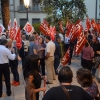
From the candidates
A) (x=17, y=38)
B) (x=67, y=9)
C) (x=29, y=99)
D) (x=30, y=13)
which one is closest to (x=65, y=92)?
(x=29, y=99)

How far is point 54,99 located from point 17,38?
17.8 feet

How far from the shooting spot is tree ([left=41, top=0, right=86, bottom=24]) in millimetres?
19172

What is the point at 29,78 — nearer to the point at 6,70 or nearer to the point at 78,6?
the point at 6,70

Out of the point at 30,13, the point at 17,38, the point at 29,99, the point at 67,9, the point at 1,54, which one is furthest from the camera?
the point at 30,13

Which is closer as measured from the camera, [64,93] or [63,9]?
[64,93]

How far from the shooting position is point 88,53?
718cm

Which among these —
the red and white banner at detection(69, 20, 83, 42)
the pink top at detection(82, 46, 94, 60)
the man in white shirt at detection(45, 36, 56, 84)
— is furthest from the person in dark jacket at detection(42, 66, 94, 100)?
the red and white banner at detection(69, 20, 83, 42)

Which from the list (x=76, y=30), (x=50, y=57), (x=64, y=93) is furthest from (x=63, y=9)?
(x=64, y=93)

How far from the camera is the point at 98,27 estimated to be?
39.7 feet

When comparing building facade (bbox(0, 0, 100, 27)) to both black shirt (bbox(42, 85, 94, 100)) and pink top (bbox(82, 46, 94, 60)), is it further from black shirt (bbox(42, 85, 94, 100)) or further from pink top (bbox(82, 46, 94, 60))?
black shirt (bbox(42, 85, 94, 100))

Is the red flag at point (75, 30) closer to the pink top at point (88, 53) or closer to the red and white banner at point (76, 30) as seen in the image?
the red and white banner at point (76, 30)

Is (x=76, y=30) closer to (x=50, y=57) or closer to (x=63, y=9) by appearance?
(x=50, y=57)

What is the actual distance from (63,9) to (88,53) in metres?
12.5

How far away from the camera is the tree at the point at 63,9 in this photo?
19172 mm
